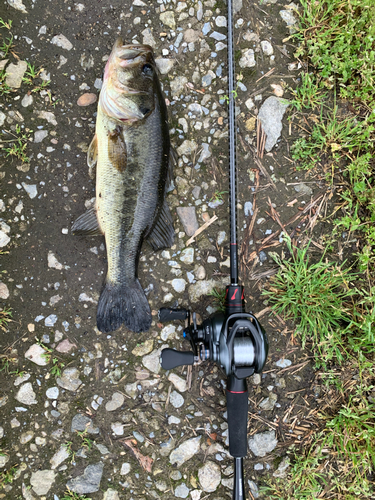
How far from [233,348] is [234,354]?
5cm

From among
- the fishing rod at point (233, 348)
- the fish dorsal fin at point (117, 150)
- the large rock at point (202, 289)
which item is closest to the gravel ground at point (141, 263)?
the large rock at point (202, 289)

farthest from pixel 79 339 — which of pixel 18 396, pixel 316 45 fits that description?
pixel 316 45

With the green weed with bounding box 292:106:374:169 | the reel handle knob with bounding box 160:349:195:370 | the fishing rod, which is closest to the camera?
the fishing rod

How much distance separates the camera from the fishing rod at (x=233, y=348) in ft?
8.00

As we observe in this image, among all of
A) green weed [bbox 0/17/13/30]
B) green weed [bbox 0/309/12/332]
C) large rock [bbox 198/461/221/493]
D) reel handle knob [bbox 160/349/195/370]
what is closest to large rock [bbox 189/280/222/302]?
reel handle knob [bbox 160/349/195/370]

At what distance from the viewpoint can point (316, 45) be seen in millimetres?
3029

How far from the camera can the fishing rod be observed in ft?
8.00

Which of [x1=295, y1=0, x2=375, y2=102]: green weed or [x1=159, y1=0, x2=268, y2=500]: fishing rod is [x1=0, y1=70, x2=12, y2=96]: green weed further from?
[x1=295, y1=0, x2=375, y2=102]: green weed

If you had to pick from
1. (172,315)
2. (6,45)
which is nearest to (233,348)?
(172,315)

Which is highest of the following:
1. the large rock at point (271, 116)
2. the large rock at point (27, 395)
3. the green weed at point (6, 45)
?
the green weed at point (6, 45)

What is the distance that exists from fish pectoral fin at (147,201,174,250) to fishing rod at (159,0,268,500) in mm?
623

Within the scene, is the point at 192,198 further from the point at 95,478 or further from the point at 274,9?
the point at 95,478

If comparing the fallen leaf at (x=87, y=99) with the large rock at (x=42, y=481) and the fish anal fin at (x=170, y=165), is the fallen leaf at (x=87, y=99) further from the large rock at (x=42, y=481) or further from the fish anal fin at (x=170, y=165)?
the large rock at (x=42, y=481)

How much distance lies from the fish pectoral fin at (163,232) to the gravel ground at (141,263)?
117 millimetres
